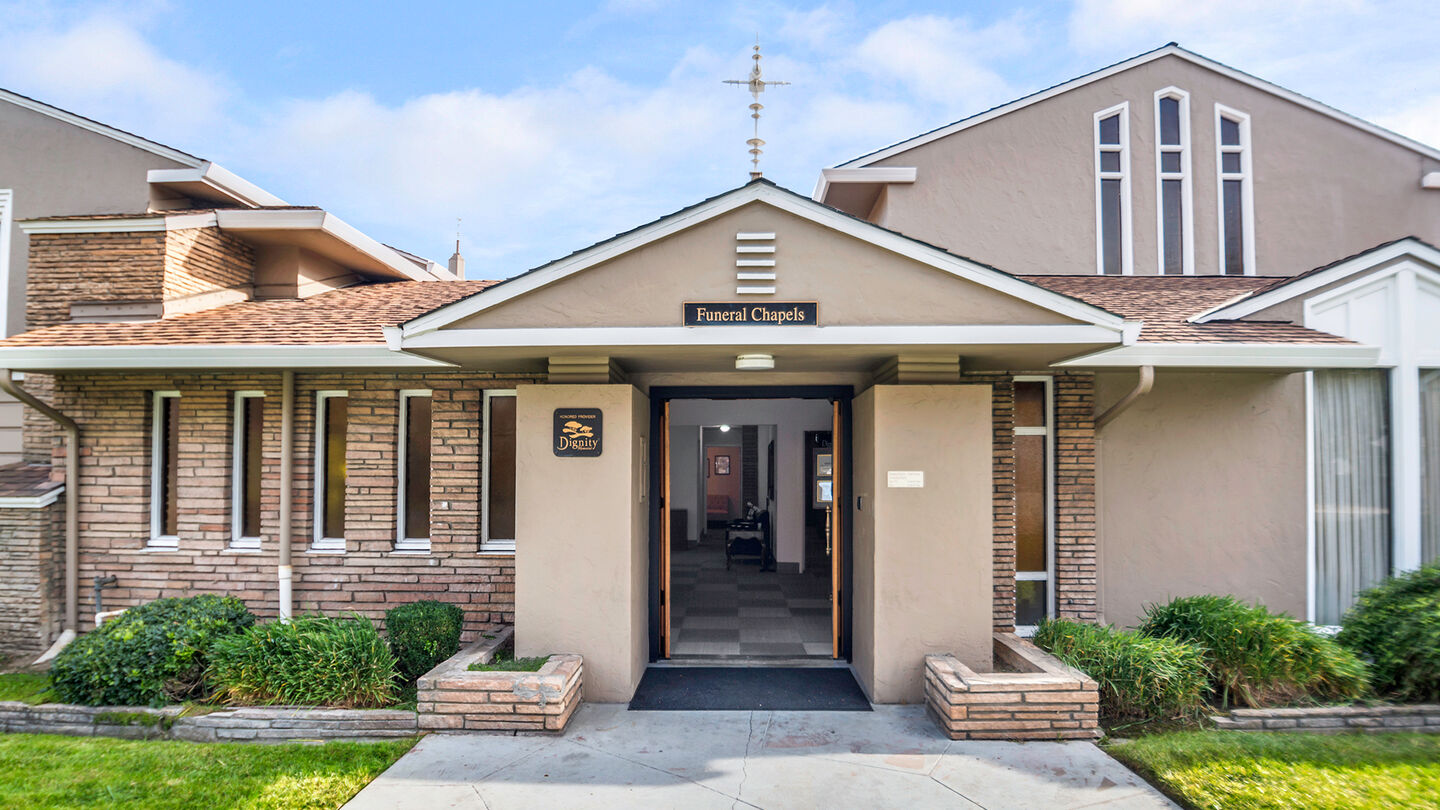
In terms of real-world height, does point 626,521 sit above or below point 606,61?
below

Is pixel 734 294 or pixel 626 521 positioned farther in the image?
pixel 626 521

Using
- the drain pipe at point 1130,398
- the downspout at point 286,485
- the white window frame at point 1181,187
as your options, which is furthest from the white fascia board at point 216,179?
the white window frame at point 1181,187

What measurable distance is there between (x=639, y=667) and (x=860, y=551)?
7.29 feet

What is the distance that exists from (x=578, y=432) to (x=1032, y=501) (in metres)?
4.54

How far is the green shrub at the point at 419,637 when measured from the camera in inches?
237

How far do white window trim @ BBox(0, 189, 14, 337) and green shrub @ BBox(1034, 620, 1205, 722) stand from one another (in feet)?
40.2

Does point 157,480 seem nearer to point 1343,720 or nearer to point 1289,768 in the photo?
point 1289,768

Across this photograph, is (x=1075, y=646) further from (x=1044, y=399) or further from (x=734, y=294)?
(x=734, y=294)

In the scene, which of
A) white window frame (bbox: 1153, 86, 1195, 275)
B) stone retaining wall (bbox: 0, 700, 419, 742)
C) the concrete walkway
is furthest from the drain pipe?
stone retaining wall (bbox: 0, 700, 419, 742)

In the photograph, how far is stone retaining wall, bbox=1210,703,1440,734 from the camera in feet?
17.1

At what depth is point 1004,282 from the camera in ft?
16.4

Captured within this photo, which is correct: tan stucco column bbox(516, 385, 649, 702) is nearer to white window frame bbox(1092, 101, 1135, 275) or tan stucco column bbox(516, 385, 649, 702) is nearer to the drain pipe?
the drain pipe

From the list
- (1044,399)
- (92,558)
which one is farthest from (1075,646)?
(92,558)

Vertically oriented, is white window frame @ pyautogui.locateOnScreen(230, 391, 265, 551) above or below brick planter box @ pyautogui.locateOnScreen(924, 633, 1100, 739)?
above
